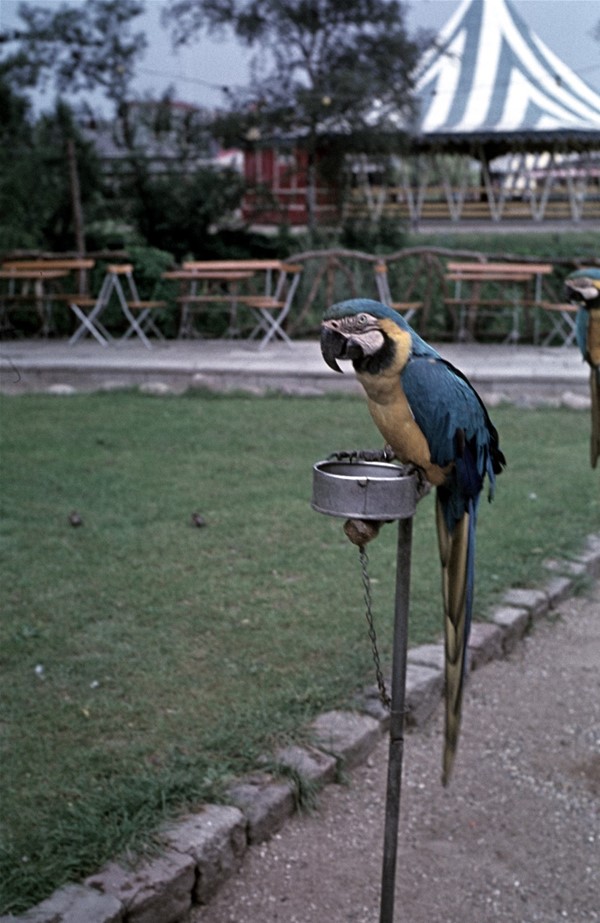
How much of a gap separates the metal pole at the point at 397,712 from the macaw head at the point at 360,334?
1.10 feet

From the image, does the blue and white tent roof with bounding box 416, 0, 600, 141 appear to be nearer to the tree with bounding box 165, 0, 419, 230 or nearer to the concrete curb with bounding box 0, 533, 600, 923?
the tree with bounding box 165, 0, 419, 230

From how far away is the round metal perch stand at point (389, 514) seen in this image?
1.82m

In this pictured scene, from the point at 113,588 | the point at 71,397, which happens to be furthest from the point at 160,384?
the point at 113,588

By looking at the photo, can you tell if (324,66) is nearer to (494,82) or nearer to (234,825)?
(494,82)

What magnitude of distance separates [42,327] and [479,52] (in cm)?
1193

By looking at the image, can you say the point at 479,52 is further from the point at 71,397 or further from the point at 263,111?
the point at 71,397

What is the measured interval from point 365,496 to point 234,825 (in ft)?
3.61

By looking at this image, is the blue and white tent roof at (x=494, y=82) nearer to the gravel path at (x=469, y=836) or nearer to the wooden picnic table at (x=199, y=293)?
the wooden picnic table at (x=199, y=293)

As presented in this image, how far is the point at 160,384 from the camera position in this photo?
29.2 ft

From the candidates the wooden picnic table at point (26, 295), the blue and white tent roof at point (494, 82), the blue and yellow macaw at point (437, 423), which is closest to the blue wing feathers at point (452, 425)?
the blue and yellow macaw at point (437, 423)

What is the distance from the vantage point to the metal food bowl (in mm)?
1809

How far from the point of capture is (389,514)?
182cm

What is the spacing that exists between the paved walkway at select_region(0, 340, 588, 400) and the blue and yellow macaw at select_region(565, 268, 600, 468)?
4.95 meters

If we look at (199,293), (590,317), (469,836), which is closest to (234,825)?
(469,836)
